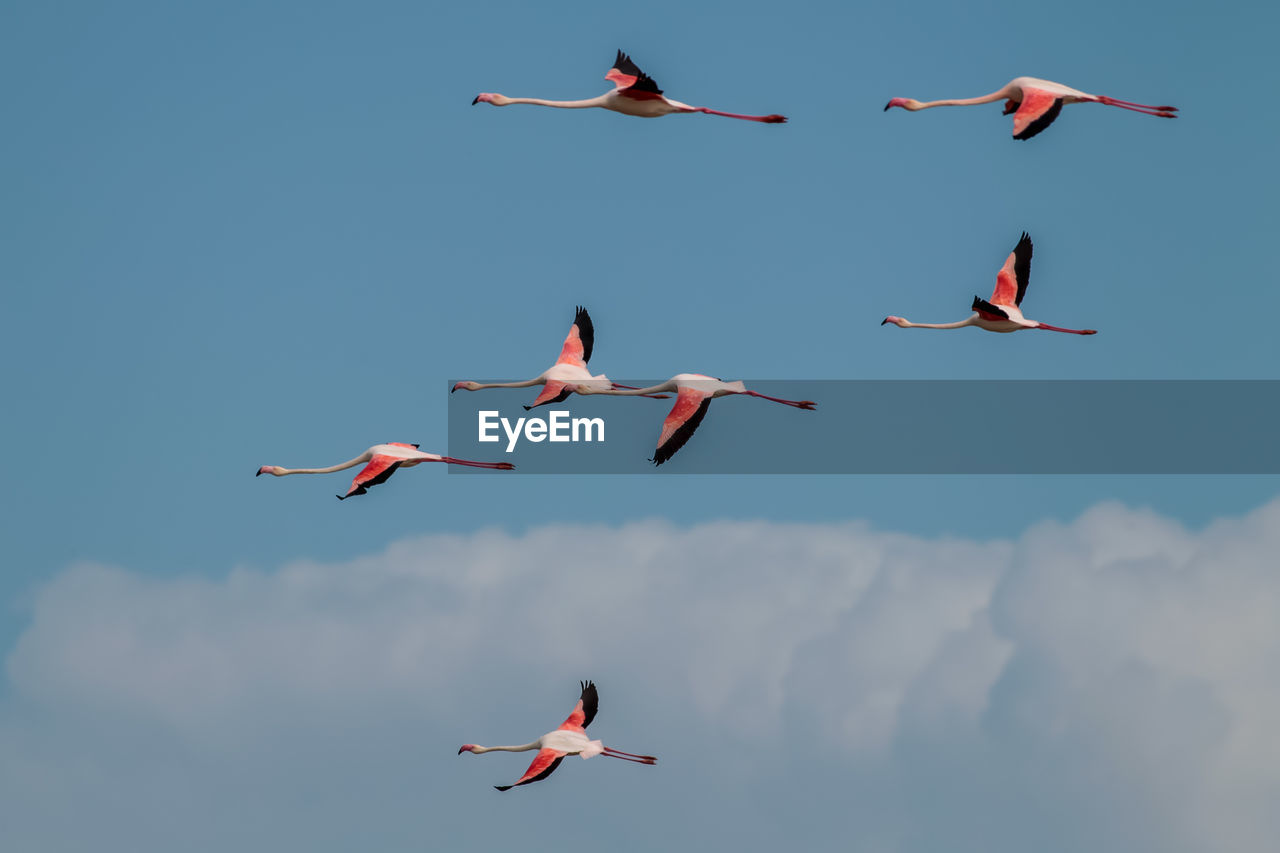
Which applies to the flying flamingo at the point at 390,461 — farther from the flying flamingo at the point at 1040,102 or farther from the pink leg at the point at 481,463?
the flying flamingo at the point at 1040,102

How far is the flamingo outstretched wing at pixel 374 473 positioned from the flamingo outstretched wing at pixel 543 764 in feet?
20.0

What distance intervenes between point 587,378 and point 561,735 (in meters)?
6.73

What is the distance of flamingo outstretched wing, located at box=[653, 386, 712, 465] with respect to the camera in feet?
123

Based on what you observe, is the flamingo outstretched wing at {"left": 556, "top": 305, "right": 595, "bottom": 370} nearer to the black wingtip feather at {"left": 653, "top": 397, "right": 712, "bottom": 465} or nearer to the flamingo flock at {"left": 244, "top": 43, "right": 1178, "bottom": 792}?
the flamingo flock at {"left": 244, "top": 43, "right": 1178, "bottom": 792}

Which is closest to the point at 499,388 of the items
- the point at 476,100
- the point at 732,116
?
the point at 476,100

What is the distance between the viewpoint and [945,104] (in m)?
42.0

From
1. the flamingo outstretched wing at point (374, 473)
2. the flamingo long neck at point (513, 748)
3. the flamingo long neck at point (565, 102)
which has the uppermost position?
the flamingo long neck at point (565, 102)

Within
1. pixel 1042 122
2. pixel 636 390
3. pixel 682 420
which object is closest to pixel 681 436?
pixel 682 420

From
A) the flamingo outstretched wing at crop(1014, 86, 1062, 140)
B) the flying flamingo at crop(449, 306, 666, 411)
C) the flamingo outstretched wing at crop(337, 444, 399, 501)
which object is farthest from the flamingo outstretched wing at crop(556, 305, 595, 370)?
the flamingo outstretched wing at crop(1014, 86, 1062, 140)

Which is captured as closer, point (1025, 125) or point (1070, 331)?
point (1025, 125)

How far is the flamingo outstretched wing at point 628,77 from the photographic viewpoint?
3884cm

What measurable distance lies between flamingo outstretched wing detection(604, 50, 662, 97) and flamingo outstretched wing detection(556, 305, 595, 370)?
7598 millimetres

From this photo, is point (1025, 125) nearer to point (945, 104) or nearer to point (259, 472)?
point (945, 104)

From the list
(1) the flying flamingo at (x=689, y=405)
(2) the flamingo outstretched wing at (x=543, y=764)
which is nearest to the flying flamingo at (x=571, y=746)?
(2) the flamingo outstretched wing at (x=543, y=764)
